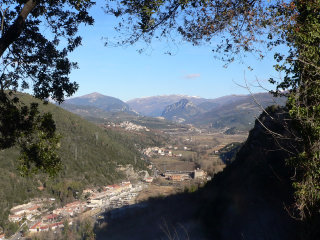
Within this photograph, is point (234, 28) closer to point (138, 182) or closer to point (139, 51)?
point (139, 51)

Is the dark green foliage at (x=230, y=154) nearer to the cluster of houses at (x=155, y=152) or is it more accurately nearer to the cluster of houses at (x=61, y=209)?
the cluster of houses at (x=61, y=209)

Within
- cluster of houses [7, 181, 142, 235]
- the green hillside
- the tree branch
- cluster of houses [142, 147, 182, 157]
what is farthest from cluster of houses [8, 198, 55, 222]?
cluster of houses [142, 147, 182, 157]

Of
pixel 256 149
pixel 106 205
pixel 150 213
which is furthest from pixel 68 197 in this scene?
pixel 256 149

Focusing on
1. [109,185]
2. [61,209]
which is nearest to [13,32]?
[61,209]

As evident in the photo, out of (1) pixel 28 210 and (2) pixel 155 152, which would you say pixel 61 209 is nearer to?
(1) pixel 28 210

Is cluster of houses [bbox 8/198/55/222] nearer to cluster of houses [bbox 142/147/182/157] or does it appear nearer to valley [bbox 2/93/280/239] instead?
valley [bbox 2/93/280/239]

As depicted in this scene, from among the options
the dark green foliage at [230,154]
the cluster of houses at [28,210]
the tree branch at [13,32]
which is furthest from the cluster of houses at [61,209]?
the tree branch at [13,32]

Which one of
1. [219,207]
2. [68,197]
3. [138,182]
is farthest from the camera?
[138,182]
